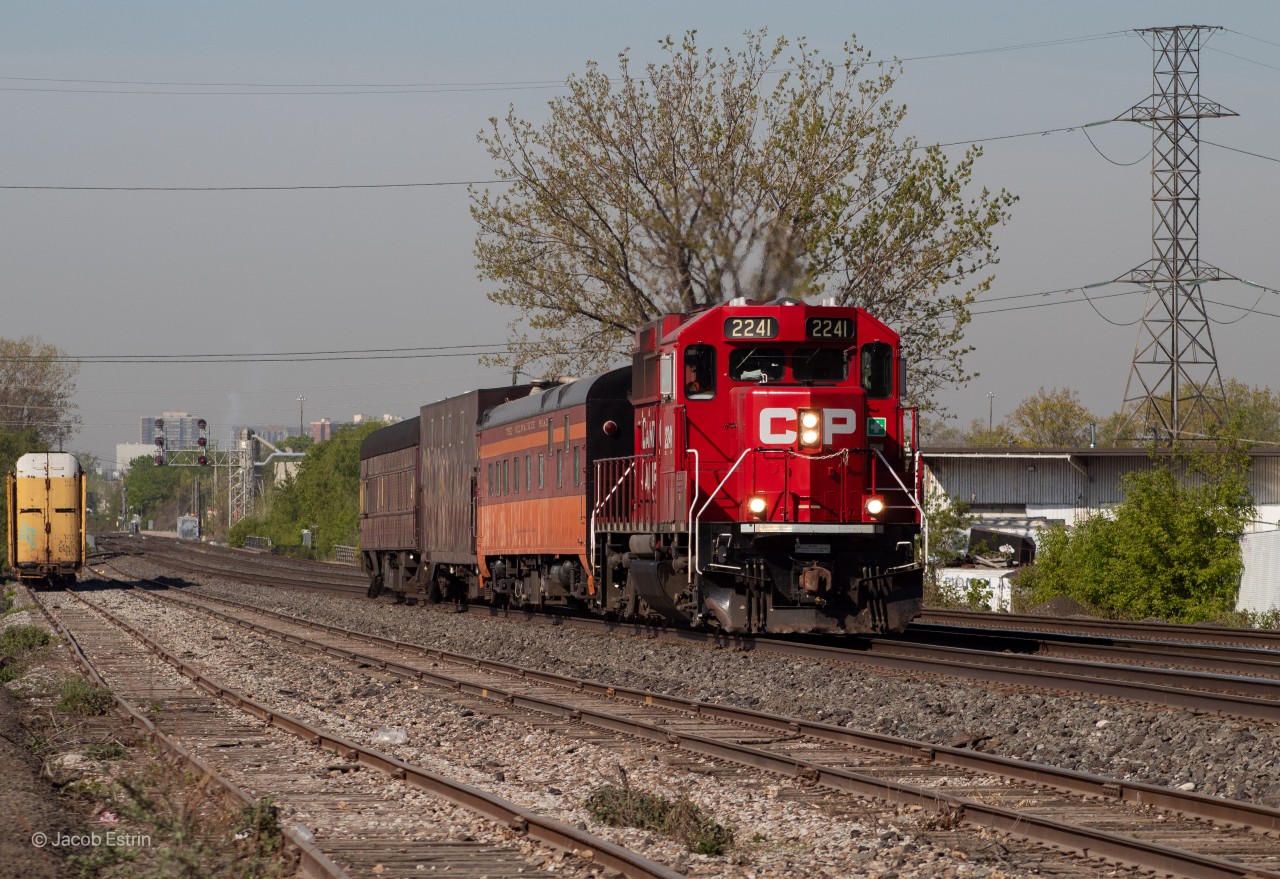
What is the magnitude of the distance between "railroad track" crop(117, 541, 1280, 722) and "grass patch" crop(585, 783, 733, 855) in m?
5.56

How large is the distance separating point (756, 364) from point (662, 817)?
32.2 ft

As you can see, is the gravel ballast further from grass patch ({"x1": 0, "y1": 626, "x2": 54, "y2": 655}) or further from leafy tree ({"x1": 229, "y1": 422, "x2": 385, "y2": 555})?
leafy tree ({"x1": 229, "y1": 422, "x2": 385, "y2": 555})

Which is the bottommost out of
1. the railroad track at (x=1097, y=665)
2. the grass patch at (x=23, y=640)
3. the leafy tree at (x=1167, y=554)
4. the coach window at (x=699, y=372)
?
the grass patch at (x=23, y=640)

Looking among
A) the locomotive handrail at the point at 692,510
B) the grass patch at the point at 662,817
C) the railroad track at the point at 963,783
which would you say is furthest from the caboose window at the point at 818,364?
the grass patch at the point at 662,817

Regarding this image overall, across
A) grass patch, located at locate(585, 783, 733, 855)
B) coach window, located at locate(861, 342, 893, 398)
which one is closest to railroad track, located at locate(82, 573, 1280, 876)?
grass patch, located at locate(585, 783, 733, 855)

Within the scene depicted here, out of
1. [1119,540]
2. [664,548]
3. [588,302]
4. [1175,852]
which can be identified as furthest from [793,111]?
[1175,852]

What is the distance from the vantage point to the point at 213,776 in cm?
982

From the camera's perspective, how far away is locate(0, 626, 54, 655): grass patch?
2208 centimetres

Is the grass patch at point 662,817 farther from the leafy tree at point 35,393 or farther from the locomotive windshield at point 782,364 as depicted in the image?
the leafy tree at point 35,393

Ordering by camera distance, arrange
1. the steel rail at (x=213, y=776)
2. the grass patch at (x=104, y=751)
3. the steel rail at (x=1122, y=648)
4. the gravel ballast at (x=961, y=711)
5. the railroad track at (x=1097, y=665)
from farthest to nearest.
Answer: the steel rail at (x=1122, y=648)
the railroad track at (x=1097, y=665)
the grass patch at (x=104, y=751)
the gravel ballast at (x=961, y=711)
the steel rail at (x=213, y=776)

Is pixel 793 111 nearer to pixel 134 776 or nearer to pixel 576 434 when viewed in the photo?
pixel 576 434

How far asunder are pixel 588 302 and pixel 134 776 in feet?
86.4

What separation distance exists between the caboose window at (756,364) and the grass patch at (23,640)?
38.3 feet

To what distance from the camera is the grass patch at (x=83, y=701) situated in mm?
14156
